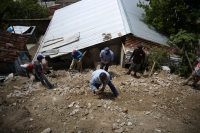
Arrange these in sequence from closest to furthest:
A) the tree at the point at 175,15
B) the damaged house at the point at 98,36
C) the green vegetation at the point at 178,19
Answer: the green vegetation at the point at 178,19 < the damaged house at the point at 98,36 < the tree at the point at 175,15

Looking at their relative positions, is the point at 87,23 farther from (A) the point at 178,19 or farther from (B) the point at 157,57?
(A) the point at 178,19

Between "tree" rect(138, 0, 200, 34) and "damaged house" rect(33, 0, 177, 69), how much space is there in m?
0.71

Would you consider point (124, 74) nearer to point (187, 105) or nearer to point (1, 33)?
point (187, 105)

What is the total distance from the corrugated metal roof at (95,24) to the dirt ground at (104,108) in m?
3.08

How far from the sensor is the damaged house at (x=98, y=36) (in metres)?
8.84

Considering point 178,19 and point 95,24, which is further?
point 95,24

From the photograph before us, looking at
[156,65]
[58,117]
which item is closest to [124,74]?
[156,65]

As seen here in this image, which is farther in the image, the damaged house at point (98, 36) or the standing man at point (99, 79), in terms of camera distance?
the damaged house at point (98, 36)

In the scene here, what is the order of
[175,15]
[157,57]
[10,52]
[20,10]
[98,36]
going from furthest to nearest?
1. [20,10]
2. [175,15]
3. [10,52]
4. [98,36]
5. [157,57]

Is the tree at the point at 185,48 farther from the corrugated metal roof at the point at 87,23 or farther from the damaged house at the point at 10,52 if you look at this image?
the damaged house at the point at 10,52

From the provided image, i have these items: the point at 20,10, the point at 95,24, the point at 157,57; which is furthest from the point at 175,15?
the point at 20,10

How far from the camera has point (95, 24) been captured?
1078 centimetres

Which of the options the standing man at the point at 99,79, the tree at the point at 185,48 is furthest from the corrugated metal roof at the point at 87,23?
the standing man at the point at 99,79

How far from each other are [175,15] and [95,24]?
17.8 feet
